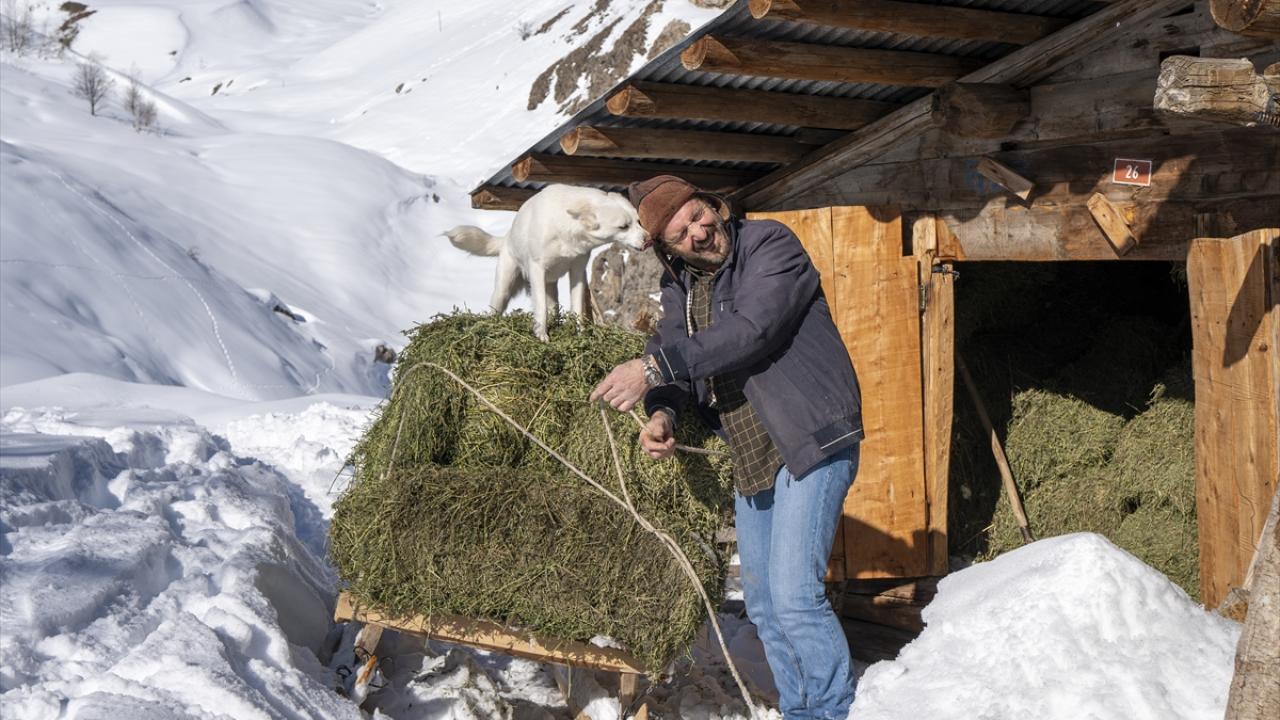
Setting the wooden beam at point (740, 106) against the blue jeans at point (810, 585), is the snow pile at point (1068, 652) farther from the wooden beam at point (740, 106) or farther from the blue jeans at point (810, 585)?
the wooden beam at point (740, 106)

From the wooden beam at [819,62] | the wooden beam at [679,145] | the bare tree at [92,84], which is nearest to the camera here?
the wooden beam at [819,62]

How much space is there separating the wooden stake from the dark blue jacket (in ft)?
9.67

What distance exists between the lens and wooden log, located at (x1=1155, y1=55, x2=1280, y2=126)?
306 cm

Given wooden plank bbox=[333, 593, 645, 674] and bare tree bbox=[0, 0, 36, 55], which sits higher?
bare tree bbox=[0, 0, 36, 55]

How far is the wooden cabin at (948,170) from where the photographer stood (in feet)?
14.0

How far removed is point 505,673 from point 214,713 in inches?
75.2

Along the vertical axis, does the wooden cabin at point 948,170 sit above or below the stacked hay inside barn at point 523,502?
above

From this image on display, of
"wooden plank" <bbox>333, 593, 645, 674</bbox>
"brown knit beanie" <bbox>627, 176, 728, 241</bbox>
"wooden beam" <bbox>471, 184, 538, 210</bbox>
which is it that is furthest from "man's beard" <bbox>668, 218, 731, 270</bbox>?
"wooden beam" <bbox>471, 184, 538, 210</bbox>

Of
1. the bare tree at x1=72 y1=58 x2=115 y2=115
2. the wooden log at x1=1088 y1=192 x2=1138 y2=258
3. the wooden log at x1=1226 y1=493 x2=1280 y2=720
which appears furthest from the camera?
the bare tree at x1=72 y1=58 x2=115 y2=115

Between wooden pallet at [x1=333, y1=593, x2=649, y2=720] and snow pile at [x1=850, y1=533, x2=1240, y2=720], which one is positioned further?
wooden pallet at [x1=333, y1=593, x2=649, y2=720]

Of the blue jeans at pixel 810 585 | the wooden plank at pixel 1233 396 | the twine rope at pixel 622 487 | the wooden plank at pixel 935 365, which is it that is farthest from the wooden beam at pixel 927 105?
the blue jeans at pixel 810 585

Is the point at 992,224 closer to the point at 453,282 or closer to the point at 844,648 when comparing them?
the point at 844,648

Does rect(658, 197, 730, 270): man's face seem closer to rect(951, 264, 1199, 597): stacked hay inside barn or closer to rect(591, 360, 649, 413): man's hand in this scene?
rect(591, 360, 649, 413): man's hand

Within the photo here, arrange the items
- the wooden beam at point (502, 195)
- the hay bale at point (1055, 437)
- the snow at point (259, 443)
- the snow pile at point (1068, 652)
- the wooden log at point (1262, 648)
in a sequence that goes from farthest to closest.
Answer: the wooden beam at point (502, 195) → the hay bale at point (1055, 437) → the snow at point (259, 443) → the snow pile at point (1068, 652) → the wooden log at point (1262, 648)
